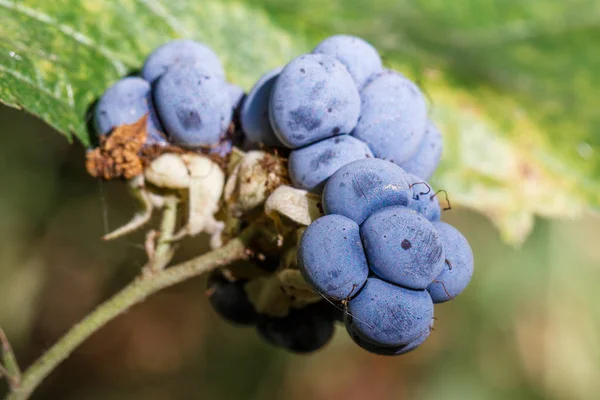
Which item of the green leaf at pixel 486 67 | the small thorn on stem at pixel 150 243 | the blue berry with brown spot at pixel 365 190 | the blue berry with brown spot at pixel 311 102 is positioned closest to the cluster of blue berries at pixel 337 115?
the blue berry with brown spot at pixel 311 102

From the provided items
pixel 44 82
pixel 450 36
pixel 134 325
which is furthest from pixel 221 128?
pixel 134 325

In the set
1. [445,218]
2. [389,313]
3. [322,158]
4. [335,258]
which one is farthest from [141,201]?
[445,218]

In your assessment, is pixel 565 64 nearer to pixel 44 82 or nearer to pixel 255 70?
pixel 255 70

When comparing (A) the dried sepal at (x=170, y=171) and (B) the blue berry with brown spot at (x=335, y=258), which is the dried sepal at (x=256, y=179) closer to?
(A) the dried sepal at (x=170, y=171)

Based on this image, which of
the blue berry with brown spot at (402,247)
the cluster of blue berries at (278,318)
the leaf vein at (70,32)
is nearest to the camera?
the blue berry with brown spot at (402,247)

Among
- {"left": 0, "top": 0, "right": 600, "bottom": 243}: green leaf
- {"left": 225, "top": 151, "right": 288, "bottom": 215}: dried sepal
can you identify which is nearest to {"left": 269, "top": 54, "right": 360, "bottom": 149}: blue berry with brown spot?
{"left": 225, "top": 151, "right": 288, "bottom": 215}: dried sepal
